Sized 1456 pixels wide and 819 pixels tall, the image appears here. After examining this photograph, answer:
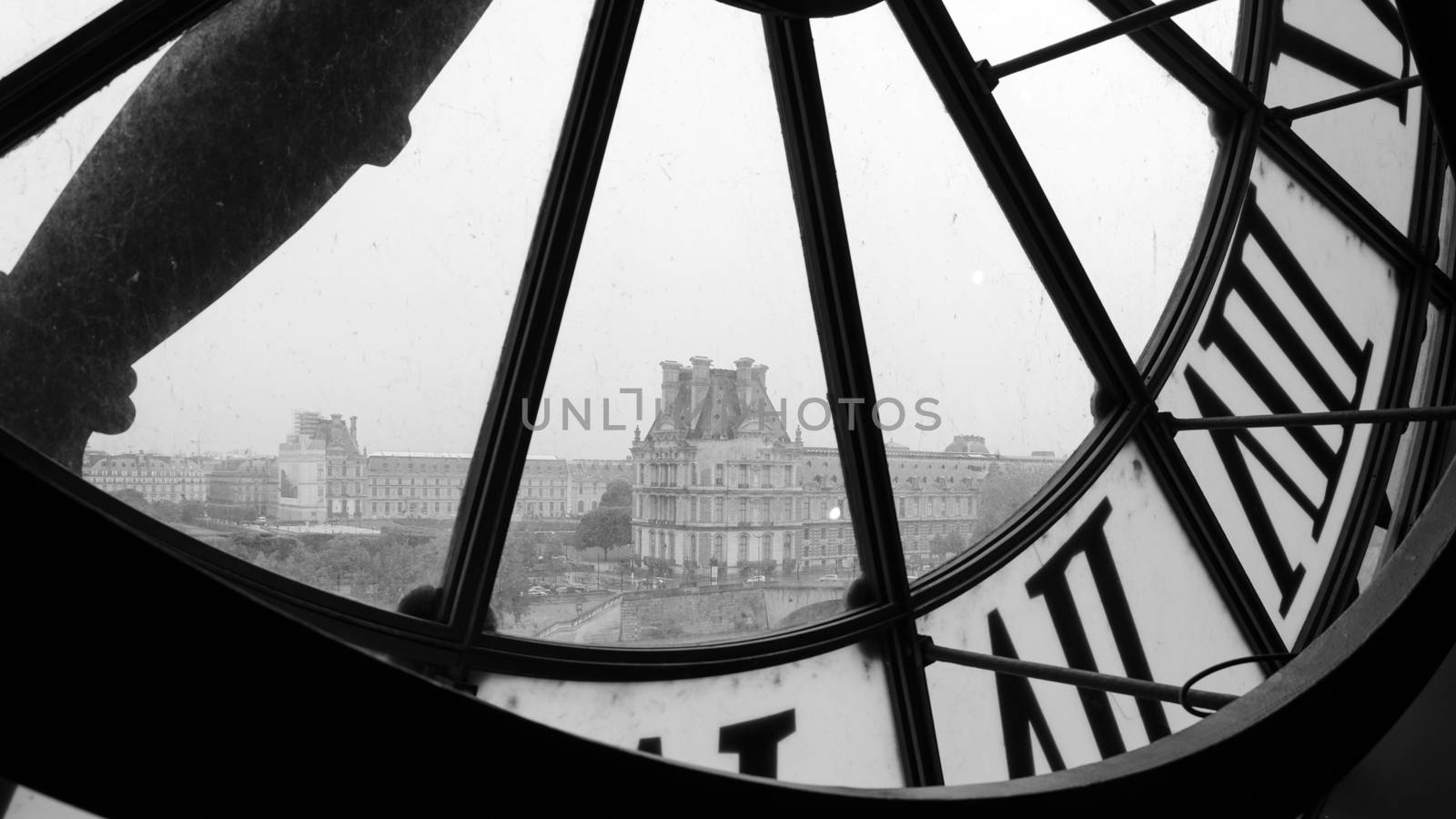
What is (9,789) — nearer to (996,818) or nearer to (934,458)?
(996,818)

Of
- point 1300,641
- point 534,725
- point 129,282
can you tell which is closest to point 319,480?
point 129,282

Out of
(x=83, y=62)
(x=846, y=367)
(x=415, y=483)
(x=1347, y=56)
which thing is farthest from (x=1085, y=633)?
(x=83, y=62)

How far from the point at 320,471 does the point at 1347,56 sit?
7164 millimetres

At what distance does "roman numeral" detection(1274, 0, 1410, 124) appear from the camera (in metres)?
6.59

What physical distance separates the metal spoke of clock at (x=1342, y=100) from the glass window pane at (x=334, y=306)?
14.2 feet

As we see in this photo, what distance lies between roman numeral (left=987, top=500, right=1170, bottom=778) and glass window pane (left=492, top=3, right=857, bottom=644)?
136 cm

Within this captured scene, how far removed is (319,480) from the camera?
4.22m

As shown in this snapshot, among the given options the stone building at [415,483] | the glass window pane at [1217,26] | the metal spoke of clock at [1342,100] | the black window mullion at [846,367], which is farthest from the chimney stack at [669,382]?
the metal spoke of clock at [1342,100]

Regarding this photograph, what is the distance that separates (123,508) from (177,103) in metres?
1.60

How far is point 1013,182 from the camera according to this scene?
5465 mm

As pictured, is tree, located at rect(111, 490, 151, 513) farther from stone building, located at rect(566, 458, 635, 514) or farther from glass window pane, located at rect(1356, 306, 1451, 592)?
glass window pane, located at rect(1356, 306, 1451, 592)

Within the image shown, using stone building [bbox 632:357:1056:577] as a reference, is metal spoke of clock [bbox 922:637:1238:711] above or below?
below

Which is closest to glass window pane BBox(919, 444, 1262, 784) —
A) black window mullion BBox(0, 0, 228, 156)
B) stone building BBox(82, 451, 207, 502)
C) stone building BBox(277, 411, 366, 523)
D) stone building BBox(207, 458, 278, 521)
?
stone building BBox(277, 411, 366, 523)

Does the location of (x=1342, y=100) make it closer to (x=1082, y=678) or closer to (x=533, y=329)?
(x=1082, y=678)
